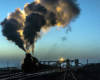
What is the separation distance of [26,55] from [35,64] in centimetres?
348

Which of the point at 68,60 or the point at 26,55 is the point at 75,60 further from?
the point at 26,55

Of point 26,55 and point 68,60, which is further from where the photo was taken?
point 68,60

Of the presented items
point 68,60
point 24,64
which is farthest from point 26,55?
point 68,60

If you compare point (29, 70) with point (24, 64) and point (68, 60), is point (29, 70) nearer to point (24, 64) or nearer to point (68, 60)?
point (24, 64)

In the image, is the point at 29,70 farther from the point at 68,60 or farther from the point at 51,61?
the point at 51,61

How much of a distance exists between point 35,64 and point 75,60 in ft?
294

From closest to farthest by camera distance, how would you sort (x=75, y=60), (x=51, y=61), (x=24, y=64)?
1. (x=24, y=64)
2. (x=75, y=60)
3. (x=51, y=61)

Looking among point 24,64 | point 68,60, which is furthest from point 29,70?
point 68,60

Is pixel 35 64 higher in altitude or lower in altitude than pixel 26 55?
lower

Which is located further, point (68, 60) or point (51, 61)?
point (51, 61)

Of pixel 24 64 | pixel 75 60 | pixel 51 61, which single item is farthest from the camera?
pixel 51 61

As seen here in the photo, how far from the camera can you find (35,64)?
33.7 m

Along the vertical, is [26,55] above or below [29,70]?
above

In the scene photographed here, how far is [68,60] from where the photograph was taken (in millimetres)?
118875
